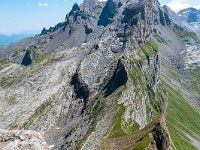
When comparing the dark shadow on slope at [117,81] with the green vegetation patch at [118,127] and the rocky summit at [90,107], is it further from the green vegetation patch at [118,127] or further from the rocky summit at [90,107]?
the green vegetation patch at [118,127]

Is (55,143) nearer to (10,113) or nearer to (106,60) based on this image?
(10,113)

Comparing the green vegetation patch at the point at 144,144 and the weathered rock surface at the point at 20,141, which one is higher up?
the weathered rock surface at the point at 20,141

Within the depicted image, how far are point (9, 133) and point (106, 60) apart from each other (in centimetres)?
13437

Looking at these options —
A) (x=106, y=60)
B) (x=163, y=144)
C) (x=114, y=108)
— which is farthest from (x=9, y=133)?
(x=106, y=60)

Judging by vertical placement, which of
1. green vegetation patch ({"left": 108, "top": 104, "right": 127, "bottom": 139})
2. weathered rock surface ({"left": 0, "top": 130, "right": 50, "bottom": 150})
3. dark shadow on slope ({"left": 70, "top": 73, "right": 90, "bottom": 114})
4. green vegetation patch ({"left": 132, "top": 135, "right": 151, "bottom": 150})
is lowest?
dark shadow on slope ({"left": 70, "top": 73, "right": 90, "bottom": 114})

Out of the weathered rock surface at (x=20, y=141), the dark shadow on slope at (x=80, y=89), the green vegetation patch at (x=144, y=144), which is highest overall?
the weathered rock surface at (x=20, y=141)

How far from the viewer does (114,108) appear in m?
87.9

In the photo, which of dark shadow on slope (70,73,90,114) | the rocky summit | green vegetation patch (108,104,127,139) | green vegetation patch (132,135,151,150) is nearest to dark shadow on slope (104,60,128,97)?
the rocky summit

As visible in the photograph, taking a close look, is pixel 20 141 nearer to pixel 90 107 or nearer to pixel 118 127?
pixel 118 127

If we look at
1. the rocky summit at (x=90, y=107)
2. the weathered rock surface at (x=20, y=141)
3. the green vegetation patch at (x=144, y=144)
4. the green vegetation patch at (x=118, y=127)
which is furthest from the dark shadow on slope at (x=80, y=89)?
the green vegetation patch at (x=144, y=144)

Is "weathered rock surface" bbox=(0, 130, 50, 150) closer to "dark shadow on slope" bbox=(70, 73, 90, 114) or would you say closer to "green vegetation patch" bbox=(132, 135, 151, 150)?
"green vegetation patch" bbox=(132, 135, 151, 150)

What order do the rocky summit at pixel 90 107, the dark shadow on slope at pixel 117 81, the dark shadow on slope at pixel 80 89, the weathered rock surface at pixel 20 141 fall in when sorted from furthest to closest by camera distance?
the dark shadow on slope at pixel 80 89, the dark shadow on slope at pixel 117 81, the rocky summit at pixel 90 107, the weathered rock surface at pixel 20 141

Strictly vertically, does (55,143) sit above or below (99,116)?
below


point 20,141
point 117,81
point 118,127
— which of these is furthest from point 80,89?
point 20,141
